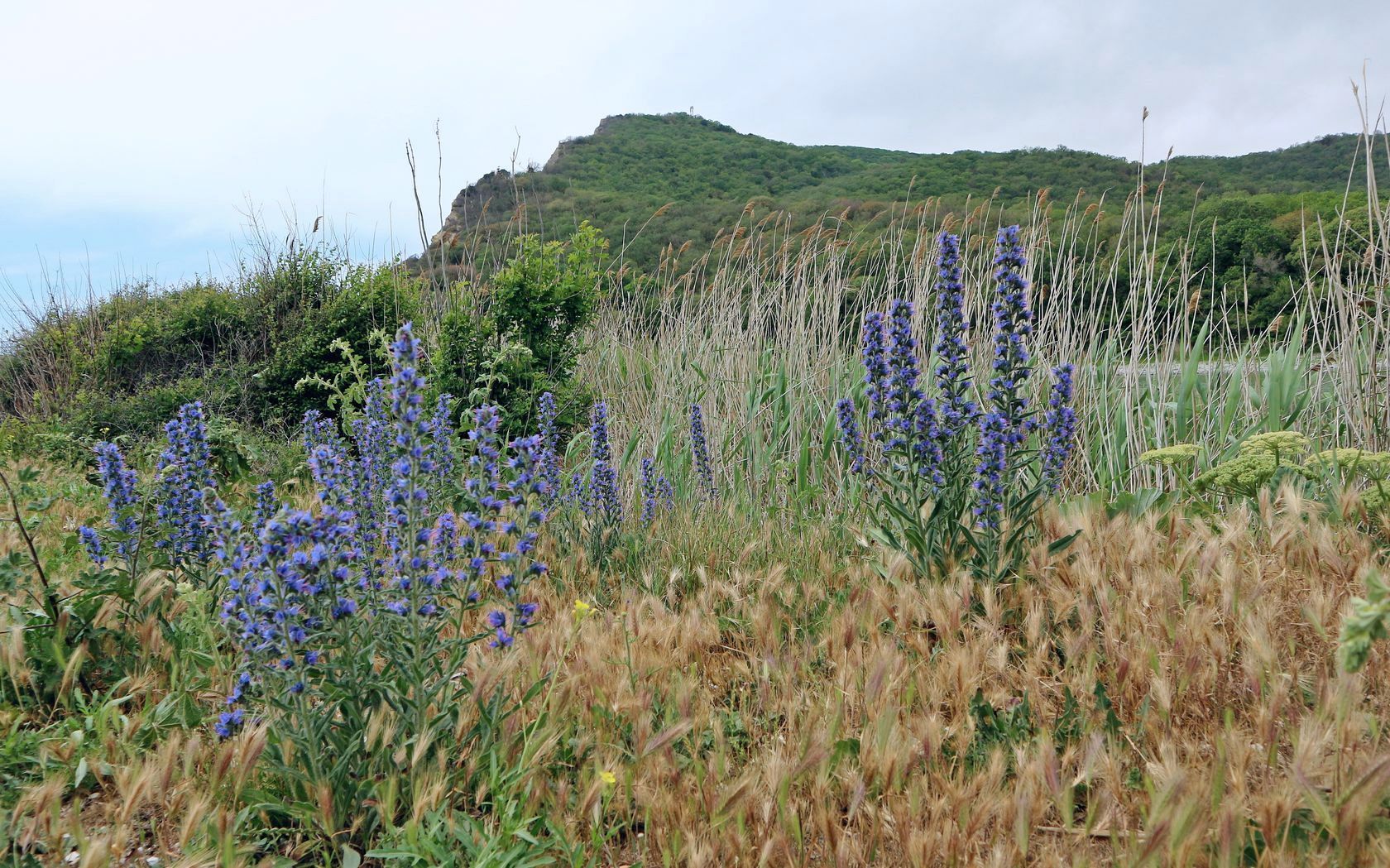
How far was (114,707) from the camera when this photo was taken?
256 cm

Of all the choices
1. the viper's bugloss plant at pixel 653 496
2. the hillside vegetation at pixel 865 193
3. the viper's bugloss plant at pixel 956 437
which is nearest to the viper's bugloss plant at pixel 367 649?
the viper's bugloss plant at pixel 956 437

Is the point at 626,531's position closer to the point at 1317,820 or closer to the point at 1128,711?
the point at 1128,711

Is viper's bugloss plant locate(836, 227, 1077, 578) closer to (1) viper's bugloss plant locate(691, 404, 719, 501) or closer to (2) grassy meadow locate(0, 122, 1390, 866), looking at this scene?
(2) grassy meadow locate(0, 122, 1390, 866)

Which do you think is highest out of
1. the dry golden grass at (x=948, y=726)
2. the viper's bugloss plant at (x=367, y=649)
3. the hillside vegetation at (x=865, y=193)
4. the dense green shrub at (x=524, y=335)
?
→ the hillside vegetation at (x=865, y=193)

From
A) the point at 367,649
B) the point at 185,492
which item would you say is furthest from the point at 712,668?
the point at 185,492

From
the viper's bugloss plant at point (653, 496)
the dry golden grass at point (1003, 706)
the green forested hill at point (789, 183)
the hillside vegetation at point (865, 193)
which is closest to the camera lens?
the dry golden grass at point (1003, 706)

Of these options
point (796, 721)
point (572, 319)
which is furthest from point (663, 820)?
point (572, 319)

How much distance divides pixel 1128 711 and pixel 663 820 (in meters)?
1.34

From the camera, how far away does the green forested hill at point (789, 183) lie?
62.9ft

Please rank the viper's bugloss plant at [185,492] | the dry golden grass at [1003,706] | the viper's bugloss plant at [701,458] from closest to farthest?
1. the dry golden grass at [1003,706]
2. the viper's bugloss plant at [185,492]
3. the viper's bugloss plant at [701,458]

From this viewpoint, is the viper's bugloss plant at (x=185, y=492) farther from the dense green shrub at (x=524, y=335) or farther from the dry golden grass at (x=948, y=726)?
the dense green shrub at (x=524, y=335)

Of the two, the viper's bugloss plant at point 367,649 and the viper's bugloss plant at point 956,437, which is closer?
the viper's bugloss plant at point 367,649

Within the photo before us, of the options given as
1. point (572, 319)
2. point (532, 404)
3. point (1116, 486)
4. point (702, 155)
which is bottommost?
point (1116, 486)

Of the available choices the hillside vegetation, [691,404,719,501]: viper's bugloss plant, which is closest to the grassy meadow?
[691,404,719,501]: viper's bugloss plant
